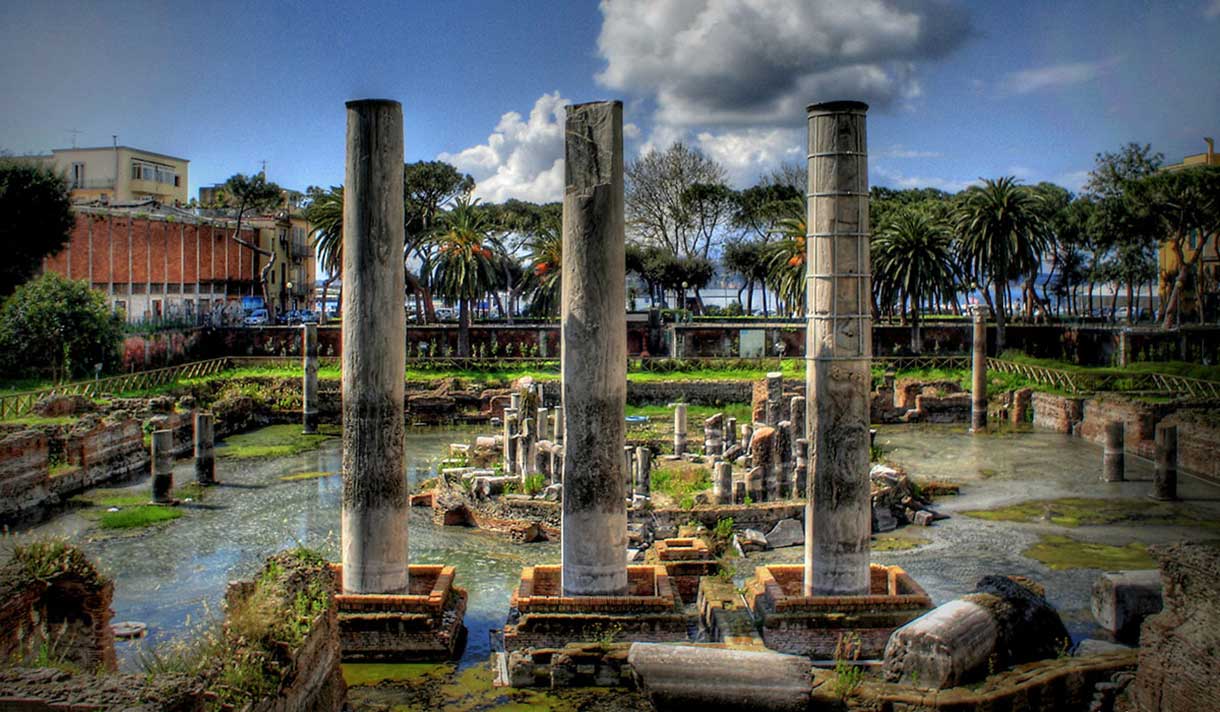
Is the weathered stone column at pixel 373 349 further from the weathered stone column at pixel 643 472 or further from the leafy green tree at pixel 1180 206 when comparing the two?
the leafy green tree at pixel 1180 206

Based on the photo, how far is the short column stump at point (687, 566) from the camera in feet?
50.3

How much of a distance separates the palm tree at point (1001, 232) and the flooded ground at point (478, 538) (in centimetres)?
1865

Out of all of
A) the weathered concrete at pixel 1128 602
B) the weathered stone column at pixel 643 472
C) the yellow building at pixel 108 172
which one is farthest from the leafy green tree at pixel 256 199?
the weathered concrete at pixel 1128 602

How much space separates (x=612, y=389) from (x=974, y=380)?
84.0 feet

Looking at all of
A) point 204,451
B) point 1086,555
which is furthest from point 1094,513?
point 204,451

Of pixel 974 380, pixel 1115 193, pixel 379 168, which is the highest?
pixel 1115 193

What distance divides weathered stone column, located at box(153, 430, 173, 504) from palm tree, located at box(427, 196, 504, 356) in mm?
23352

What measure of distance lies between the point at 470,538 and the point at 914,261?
103 feet

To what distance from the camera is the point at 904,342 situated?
49500 mm

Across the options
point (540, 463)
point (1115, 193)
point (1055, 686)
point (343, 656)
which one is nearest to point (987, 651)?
point (1055, 686)

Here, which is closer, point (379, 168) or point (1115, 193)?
point (379, 168)

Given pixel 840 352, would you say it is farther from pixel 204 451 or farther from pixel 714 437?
pixel 204 451

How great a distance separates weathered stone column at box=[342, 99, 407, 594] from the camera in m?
12.1

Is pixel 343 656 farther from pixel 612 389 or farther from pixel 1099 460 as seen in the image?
pixel 1099 460
